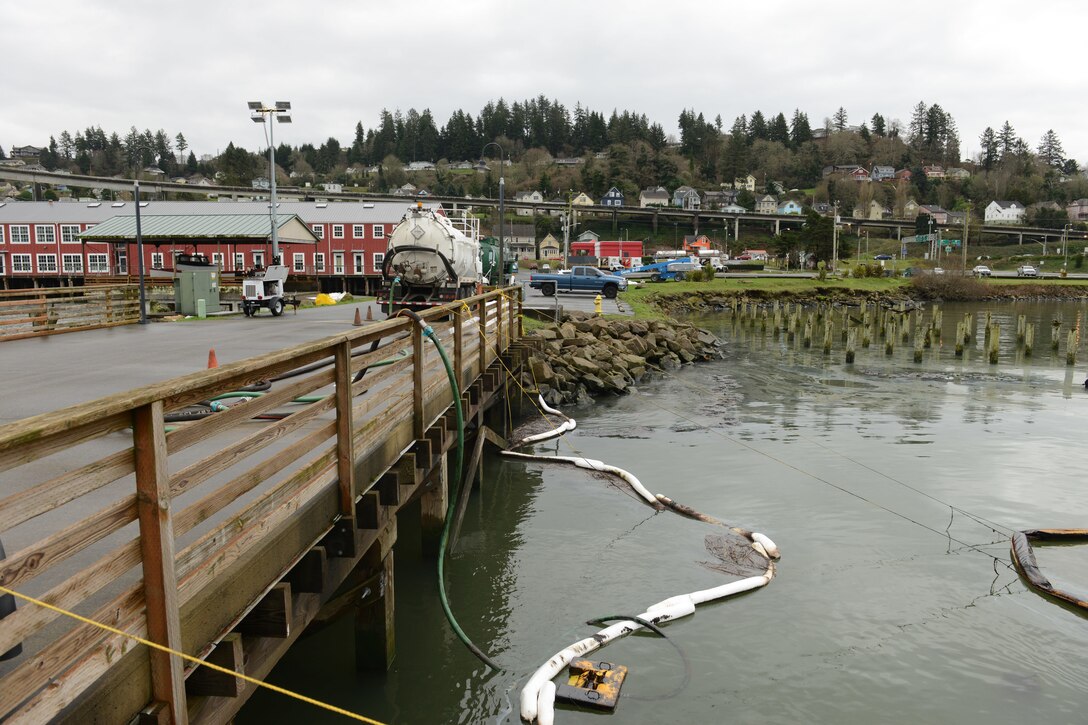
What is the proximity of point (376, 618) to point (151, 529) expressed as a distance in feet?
14.7

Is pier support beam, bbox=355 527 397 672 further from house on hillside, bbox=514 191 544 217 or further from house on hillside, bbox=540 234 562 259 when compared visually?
house on hillside, bbox=514 191 544 217

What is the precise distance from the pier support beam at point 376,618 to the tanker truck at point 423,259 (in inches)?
598

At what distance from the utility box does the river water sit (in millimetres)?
17513

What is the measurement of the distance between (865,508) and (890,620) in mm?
4396

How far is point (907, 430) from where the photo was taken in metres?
19.5

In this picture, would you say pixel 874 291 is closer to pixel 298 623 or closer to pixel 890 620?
pixel 890 620

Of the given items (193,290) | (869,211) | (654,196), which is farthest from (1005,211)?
(193,290)

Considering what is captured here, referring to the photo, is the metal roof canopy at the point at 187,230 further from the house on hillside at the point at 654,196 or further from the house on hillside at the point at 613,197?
the house on hillside at the point at 654,196

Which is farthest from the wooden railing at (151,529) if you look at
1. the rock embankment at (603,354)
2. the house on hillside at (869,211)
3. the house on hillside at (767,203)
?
the house on hillside at (767,203)

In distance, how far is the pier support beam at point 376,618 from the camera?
24.8 ft

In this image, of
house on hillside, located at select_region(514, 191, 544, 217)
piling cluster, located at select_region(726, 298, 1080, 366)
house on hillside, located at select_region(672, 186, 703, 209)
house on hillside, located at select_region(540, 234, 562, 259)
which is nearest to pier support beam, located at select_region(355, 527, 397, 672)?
piling cluster, located at select_region(726, 298, 1080, 366)

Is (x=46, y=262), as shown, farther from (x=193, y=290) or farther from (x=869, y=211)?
(x=869, y=211)

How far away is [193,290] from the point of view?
28.7 metres

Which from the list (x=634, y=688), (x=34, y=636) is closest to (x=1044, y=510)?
(x=634, y=688)
